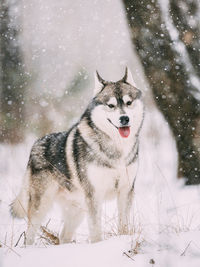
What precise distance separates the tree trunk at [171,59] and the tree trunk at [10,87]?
147 inches

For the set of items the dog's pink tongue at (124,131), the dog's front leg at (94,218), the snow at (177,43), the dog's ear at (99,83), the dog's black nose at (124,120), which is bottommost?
the dog's front leg at (94,218)

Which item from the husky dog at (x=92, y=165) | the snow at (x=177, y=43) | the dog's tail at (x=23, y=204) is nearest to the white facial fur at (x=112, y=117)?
the husky dog at (x=92, y=165)

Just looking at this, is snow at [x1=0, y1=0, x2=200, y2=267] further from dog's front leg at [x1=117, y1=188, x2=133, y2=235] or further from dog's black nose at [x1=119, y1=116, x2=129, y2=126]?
dog's black nose at [x1=119, y1=116, x2=129, y2=126]

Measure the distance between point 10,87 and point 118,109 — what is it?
5385 millimetres

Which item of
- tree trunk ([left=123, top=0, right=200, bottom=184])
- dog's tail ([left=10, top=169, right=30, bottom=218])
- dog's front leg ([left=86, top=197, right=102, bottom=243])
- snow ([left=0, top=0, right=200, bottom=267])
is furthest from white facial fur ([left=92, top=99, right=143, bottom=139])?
tree trunk ([left=123, top=0, right=200, bottom=184])

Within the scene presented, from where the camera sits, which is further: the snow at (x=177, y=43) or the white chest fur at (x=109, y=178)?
the snow at (x=177, y=43)

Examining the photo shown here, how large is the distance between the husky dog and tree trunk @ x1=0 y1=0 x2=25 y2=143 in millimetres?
4181

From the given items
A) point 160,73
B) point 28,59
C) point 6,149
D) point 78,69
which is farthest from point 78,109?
point 160,73

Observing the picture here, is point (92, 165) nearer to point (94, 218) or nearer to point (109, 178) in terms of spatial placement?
point (109, 178)

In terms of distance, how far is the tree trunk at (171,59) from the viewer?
14.9 feet

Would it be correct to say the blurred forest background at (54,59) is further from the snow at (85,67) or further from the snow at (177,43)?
the snow at (177,43)

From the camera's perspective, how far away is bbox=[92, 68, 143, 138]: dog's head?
116 inches

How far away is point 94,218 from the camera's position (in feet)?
9.47

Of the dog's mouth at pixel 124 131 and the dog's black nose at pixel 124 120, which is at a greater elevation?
the dog's black nose at pixel 124 120
